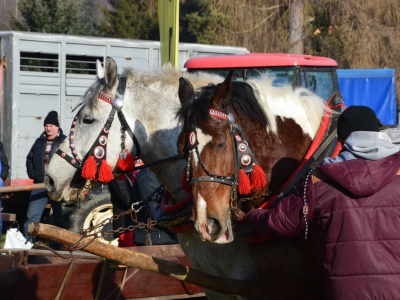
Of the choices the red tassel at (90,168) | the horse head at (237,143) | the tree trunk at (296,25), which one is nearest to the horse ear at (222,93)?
the horse head at (237,143)

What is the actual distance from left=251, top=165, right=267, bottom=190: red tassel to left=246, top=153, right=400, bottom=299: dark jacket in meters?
0.54

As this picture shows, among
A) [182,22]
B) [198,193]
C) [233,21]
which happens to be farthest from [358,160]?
[182,22]

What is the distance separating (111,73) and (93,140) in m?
0.41

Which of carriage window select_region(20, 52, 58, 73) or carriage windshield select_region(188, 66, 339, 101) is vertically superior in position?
carriage window select_region(20, 52, 58, 73)

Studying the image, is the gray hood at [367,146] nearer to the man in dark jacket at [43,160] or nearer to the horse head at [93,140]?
the horse head at [93,140]

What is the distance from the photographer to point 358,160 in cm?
275

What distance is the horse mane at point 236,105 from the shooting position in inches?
125

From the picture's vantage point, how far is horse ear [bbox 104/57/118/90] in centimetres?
388

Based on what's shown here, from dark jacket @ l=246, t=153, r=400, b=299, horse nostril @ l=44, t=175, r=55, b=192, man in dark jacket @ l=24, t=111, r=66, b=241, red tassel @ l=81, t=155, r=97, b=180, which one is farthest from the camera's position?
man in dark jacket @ l=24, t=111, r=66, b=241

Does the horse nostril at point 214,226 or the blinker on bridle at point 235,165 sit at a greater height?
the blinker on bridle at point 235,165

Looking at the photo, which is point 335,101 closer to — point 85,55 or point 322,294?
point 322,294

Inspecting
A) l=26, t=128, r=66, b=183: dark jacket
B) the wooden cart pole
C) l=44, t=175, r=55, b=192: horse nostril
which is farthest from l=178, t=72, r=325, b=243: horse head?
l=26, t=128, r=66, b=183: dark jacket

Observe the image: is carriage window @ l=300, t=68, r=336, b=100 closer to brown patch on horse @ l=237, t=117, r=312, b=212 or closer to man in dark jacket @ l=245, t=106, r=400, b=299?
brown patch on horse @ l=237, t=117, r=312, b=212

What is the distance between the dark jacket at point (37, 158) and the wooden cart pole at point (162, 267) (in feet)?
16.6
